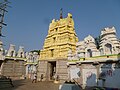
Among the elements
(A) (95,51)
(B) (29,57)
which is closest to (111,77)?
(A) (95,51)

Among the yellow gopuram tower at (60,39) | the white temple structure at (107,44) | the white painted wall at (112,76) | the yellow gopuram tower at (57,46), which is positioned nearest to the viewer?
the white painted wall at (112,76)

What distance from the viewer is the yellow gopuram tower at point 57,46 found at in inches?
971

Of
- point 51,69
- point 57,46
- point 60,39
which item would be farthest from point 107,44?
point 51,69

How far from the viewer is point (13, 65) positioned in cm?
3194

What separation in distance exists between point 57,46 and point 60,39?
1415 millimetres

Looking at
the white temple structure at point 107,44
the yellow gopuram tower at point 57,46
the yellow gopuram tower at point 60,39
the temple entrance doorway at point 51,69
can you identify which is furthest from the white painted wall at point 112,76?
the temple entrance doorway at point 51,69

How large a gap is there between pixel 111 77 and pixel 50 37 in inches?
666

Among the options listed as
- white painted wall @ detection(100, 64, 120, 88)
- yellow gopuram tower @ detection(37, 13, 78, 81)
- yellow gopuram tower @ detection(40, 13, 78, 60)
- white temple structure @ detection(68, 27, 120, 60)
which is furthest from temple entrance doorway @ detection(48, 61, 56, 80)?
white painted wall @ detection(100, 64, 120, 88)

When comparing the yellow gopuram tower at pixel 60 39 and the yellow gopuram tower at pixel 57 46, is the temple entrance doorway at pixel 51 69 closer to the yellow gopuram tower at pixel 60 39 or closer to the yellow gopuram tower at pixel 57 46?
the yellow gopuram tower at pixel 57 46

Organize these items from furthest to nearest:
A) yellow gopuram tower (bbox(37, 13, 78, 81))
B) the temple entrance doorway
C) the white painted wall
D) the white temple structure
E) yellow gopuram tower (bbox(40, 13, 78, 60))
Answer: the temple entrance doorway < yellow gopuram tower (bbox(40, 13, 78, 60)) < yellow gopuram tower (bbox(37, 13, 78, 81)) < the white temple structure < the white painted wall

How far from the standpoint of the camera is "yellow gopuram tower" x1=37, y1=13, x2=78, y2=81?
971 inches

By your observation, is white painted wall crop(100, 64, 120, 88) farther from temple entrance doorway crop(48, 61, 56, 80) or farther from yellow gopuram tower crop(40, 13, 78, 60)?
temple entrance doorway crop(48, 61, 56, 80)

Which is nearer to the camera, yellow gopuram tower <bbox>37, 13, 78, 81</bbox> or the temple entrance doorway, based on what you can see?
yellow gopuram tower <bbox>37, 13, 78, 81</bbox>

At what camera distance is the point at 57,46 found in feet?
87.4
